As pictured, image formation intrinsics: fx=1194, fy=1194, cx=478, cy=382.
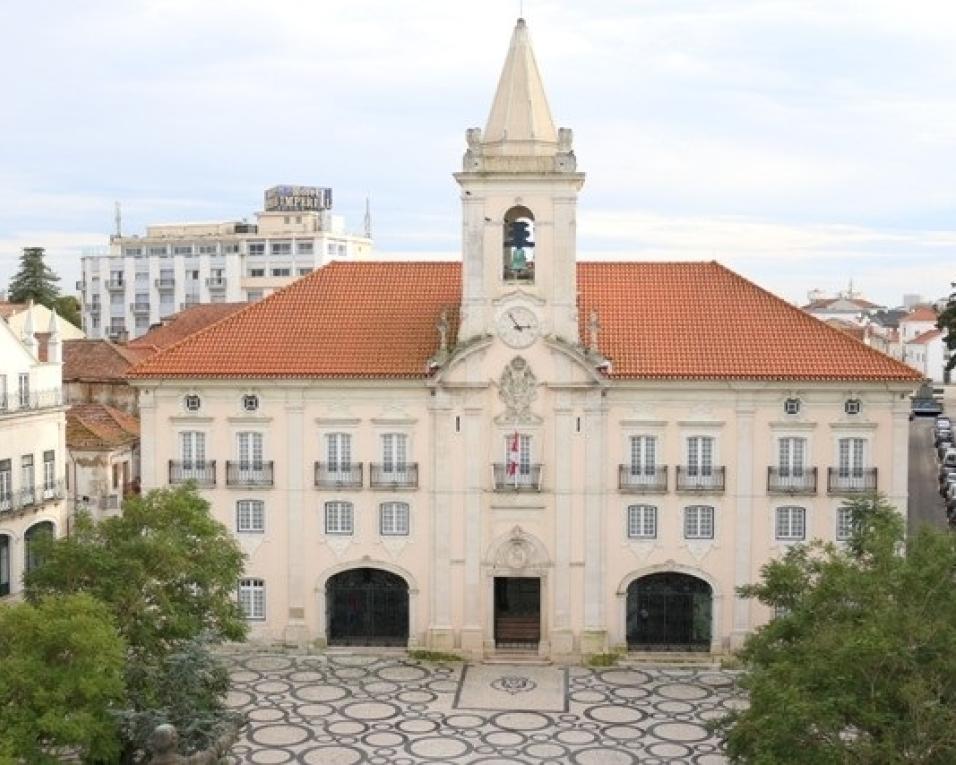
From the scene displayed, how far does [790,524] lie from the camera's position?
4259 cm

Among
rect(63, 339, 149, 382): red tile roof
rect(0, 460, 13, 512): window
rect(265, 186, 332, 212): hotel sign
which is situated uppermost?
rect(265, 186, 332, 212): hotel sign

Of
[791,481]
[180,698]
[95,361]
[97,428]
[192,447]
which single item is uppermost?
[95,361]

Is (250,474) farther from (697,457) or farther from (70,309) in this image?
(70,309)

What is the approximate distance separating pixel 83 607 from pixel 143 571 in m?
4.50

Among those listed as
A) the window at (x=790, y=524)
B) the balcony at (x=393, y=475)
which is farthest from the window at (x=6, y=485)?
the window at (x=790, y=524)

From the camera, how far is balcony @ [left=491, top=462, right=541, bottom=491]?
1686 inches

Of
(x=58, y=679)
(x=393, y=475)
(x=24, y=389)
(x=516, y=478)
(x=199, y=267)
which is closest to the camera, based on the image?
(x=58, y=679)

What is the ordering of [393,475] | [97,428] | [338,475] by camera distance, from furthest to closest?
[97,428] < [338,475] < [393,475]

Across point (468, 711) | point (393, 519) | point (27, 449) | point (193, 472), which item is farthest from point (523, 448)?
point (27, 449)

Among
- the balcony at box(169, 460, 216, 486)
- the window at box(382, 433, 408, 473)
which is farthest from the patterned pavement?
the window at box(382, 433, 408, 473)

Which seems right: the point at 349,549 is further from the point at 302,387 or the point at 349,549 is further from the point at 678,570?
the point at 678,570

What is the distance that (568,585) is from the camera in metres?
42.8

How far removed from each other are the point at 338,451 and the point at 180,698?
13081mm

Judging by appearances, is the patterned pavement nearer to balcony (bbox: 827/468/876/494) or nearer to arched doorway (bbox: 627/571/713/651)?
arched doorway (bbox: 627/571/713/651)
